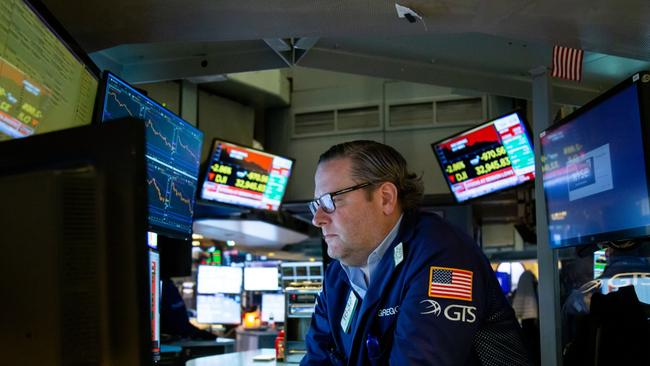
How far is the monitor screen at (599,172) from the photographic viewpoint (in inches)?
92.7

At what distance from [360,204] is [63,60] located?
1155 mm

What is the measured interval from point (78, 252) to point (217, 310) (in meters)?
9.97

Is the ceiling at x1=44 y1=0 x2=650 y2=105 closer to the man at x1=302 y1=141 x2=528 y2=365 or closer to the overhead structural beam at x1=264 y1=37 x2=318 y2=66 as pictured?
the overhead structural beam at x1=264 y1=37 x2=318 y2=66

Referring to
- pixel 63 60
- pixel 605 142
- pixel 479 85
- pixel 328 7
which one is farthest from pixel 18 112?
pixel 479 85

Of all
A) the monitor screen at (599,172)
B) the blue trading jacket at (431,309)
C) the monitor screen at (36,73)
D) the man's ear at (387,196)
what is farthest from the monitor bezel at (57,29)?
the monitor screen at (599,172)

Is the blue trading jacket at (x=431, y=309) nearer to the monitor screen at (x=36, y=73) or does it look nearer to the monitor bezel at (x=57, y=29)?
Answer: the monitor screen at (x=36, y=73)

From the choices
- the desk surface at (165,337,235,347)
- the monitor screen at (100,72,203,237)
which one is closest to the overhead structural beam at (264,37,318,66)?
the monitor screen at (100,72,203,237)

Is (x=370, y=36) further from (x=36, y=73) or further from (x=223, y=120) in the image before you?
(x=223, y=120)

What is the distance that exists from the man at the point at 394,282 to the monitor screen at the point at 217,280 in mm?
8585

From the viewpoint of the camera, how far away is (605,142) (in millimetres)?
2562

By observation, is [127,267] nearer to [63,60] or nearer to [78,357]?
[78,357]

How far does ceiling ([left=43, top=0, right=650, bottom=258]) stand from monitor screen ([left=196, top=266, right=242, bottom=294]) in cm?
680

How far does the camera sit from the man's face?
80.7 inches

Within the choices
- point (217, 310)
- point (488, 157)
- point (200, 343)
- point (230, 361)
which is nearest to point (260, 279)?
→ point (217, 310)
